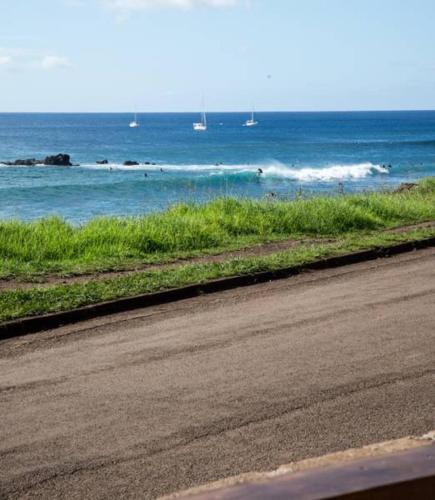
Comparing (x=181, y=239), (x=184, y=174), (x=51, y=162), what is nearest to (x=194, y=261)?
(x=181, y=239)

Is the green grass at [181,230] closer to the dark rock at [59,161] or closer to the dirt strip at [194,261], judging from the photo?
the dirt strip at [194,261]

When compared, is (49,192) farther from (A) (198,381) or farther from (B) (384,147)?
(B) (384,147)

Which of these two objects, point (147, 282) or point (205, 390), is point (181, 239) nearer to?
point (147, 282)

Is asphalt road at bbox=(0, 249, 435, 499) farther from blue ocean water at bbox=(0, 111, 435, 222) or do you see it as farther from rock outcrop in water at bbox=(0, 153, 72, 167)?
rock outcrop in water at bbox=(0, 153, 72, 167)

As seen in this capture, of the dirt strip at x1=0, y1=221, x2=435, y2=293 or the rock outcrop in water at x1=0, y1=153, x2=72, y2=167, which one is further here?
the rock outcrop in water at x1=0, y1=153, x2=72, y2=167

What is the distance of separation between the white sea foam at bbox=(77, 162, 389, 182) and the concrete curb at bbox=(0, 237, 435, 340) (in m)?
37.2

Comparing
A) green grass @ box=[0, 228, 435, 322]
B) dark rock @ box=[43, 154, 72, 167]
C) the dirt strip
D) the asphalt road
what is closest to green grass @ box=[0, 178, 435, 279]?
the dirt strip

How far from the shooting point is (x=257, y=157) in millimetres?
70875

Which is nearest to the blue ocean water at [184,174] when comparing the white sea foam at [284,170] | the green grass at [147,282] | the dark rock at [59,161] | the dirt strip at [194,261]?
the white sea foam at [284,170]

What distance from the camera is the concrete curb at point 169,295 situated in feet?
25.1

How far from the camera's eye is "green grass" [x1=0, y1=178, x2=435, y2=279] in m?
11.0

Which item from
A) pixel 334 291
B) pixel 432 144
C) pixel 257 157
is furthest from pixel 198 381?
pixel 432 144

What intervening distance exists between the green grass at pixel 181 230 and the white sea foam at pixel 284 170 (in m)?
33.6

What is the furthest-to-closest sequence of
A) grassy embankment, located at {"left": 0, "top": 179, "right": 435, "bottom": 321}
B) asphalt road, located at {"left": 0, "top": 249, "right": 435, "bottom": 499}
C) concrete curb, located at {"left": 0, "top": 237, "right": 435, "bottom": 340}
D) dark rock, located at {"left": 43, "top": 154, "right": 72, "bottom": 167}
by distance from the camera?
dark rock, located at {"left": 43, "top": 154, "right": 72, "bottom": 167} < grassy embankment, located at {"left": 0, "top": 179, "right": 435, "bottom": 321} < concrete curb, located at {"left": 0, "top": 237, "right": 435, "bottom": 340} < asphalt road, located at {"left": 0, "top": 249, "right": 435, "bottom": 499}
